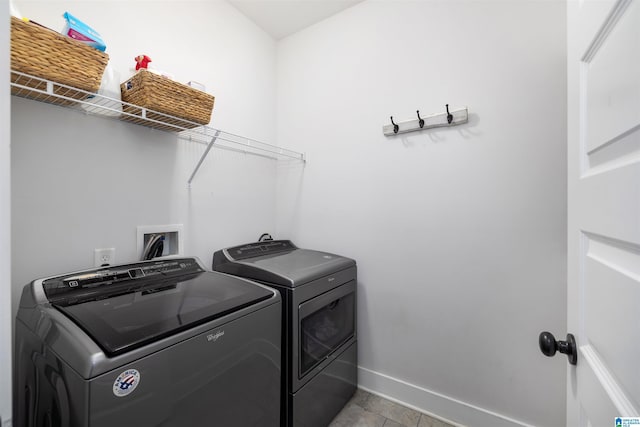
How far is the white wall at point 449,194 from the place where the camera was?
132 cm

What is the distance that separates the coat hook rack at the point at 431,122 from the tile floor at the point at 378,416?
176 centimetres

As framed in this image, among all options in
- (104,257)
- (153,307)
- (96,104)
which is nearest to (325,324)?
(153,307)

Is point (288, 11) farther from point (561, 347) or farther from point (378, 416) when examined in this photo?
point (378, 416)

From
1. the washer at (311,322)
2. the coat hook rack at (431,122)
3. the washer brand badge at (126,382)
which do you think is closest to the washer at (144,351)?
the washer brand badge at (126,382)

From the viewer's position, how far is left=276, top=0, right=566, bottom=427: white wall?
1323mm

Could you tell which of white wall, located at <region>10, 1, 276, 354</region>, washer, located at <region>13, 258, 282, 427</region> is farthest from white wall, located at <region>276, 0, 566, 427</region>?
washer, located at <region>13, 258, 282, 427</region>

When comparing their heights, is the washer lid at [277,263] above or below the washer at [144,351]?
above

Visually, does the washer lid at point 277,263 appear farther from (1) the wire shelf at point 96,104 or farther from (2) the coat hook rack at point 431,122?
(2) the coat hook rack at point 431,122

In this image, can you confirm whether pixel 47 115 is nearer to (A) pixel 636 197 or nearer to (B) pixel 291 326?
(B) pixel 291 326

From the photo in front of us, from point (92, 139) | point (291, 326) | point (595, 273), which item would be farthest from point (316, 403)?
point (92, 139)

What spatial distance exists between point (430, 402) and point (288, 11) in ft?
9.29

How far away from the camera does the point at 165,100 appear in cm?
116

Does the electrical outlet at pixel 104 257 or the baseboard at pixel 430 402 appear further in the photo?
the baseboard at pixel 430 402

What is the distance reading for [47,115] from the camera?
1.08m
